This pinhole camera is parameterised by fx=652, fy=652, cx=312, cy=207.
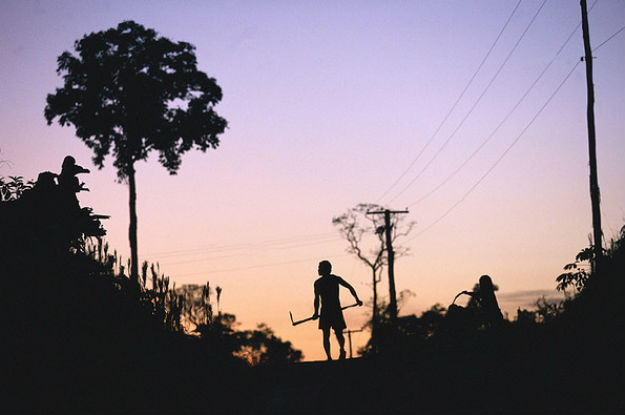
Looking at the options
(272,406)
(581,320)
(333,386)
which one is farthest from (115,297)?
(581,320)

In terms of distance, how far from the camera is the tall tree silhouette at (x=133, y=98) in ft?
115

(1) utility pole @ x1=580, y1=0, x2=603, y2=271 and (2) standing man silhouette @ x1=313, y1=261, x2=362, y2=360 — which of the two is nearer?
(2) standing man silhouette @ x1=313, y1=261, x2=362, y2=360

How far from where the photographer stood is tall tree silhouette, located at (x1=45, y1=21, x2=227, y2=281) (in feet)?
115

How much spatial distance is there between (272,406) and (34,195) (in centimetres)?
478

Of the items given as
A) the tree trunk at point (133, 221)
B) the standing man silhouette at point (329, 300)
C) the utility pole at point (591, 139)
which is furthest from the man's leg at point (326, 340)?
the tree trunk at point (133, 221)

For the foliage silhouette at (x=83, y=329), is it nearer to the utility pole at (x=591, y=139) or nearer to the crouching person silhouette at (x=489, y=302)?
the crouching person silhouette at (x=489, y=302)

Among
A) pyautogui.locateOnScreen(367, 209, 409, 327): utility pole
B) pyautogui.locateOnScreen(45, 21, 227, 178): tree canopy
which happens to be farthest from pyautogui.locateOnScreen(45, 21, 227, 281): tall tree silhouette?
pyautogui.locateOnScreen(367, 209, 409, 327): utility pole

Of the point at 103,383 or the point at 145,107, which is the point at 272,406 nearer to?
the point at 103,383

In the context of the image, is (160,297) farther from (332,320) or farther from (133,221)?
(133,221)

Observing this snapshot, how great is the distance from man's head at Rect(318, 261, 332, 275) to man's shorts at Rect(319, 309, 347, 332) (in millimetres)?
806

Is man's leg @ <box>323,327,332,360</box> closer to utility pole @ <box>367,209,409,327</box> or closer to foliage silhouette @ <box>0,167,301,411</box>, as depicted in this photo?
foliage silhouette @ <box>0,167,301,411</box>

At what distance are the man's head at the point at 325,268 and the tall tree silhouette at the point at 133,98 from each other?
22271mm

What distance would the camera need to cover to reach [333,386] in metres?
10.6

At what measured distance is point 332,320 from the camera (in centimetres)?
1345
